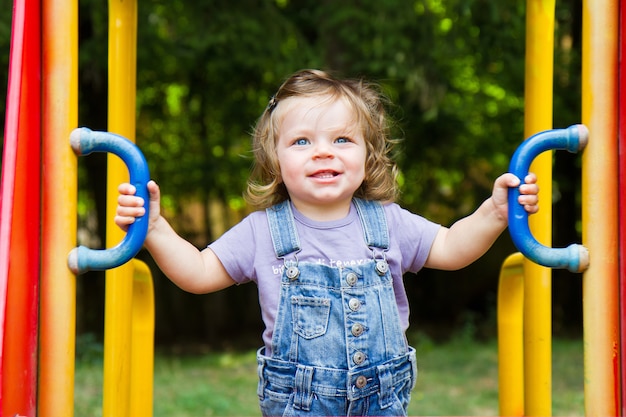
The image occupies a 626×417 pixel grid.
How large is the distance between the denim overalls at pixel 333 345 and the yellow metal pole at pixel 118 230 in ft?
1.29

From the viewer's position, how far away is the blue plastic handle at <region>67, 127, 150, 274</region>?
182 centimetres

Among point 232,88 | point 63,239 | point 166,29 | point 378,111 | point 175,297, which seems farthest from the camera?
point 175,297

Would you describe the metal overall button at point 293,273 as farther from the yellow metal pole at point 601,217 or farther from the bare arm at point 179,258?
the yellow metal pole at point 601,217

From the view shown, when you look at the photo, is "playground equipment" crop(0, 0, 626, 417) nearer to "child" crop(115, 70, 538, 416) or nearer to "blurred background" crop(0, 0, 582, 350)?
"child" crop(115, 70, 538, 416)

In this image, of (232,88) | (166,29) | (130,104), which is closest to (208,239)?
(232,88)

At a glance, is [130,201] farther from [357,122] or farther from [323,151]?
[357,122]

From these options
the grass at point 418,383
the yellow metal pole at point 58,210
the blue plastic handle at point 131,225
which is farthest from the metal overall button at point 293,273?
the grass at point 418,383

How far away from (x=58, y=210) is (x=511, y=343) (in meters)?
1.43

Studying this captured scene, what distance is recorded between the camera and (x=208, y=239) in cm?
880

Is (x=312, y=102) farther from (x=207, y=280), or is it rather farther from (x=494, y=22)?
(x=494, y=22)

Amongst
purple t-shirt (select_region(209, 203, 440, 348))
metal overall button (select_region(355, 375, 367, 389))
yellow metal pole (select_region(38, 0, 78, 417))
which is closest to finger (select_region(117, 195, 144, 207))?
yellow metal pole (select_region(38, 0, 78, 417))

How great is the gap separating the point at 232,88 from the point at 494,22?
125 inches

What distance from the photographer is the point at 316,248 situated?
2039mm

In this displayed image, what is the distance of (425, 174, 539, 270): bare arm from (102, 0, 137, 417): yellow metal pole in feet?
2.60
